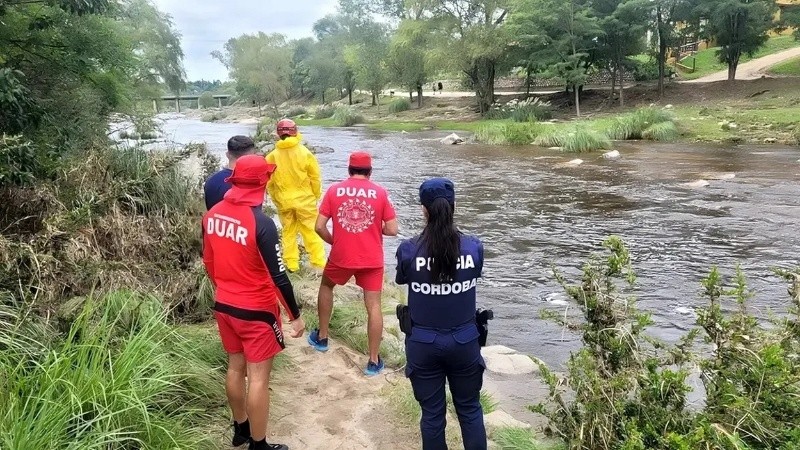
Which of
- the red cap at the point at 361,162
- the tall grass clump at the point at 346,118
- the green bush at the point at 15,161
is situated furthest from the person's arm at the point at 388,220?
the tall grass clump at the point at 346,118

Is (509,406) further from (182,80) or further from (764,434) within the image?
(182,80)

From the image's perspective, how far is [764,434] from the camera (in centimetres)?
307

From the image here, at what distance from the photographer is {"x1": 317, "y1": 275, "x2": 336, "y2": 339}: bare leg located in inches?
194

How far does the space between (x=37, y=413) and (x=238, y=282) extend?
114 centimetres

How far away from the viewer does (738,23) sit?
32156mm

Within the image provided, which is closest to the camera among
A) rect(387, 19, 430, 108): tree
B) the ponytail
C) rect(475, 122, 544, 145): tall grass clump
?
the ponytail

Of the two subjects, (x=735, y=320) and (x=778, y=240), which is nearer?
(x=735, y=320)

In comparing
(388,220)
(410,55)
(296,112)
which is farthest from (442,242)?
(296,112)

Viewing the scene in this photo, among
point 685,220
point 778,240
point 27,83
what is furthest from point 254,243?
point 685,220

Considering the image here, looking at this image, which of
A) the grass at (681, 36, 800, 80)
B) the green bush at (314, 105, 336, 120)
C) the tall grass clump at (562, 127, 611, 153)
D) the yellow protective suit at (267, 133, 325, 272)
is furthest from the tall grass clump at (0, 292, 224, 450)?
the green bush at (314, 105, 336, 120)

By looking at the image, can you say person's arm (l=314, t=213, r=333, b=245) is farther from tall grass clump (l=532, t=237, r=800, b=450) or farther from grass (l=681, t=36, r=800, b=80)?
grass (l=681, t=36, r=800, b=80)

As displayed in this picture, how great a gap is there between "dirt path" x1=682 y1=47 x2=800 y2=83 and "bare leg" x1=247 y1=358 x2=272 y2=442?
35.9 meters

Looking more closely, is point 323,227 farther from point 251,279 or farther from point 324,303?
point 251,279

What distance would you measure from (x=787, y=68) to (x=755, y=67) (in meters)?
3.14
